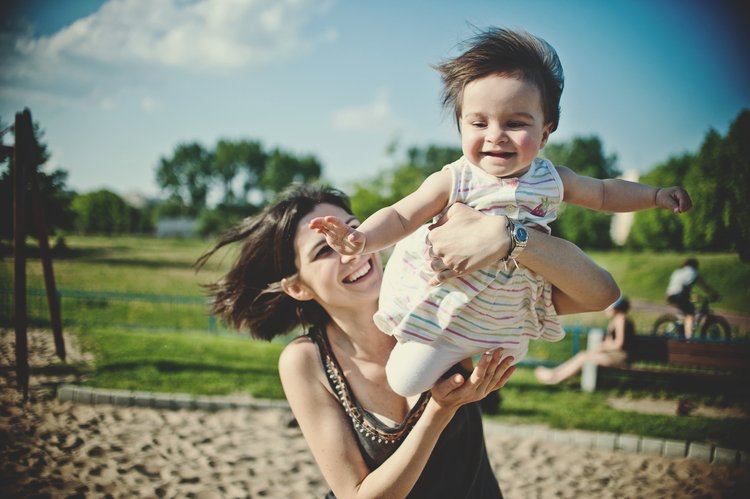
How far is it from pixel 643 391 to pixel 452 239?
23.9ft

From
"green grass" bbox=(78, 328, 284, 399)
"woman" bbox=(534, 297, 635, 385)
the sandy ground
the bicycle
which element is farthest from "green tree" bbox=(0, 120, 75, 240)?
the bicycle

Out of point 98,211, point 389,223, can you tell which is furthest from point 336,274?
point 98,211

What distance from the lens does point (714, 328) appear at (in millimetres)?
7742

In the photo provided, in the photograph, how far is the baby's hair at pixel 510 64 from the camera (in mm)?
1510

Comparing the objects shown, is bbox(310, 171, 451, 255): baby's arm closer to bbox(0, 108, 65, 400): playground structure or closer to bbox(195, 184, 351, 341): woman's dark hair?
bbox(195, 184, 351, 341): woman's dark hair

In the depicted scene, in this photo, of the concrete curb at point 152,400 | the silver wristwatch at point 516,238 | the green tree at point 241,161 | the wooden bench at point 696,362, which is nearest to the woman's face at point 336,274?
the silver wristwatch at point 516,238

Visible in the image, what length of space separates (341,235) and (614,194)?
3.06 ft

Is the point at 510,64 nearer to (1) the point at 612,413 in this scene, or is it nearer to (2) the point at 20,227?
(2) the point at 20,227

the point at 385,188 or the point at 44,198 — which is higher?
the point at 385,188

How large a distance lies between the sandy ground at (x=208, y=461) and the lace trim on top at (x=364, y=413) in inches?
132

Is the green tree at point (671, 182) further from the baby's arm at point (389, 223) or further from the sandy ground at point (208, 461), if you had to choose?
the baby's arm at point (389, 223)

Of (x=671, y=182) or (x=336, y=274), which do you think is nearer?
(x=336, y=274)

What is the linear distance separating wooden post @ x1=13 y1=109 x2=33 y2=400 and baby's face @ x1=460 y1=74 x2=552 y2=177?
18.3ft

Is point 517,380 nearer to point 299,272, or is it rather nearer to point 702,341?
→ point 702,341
